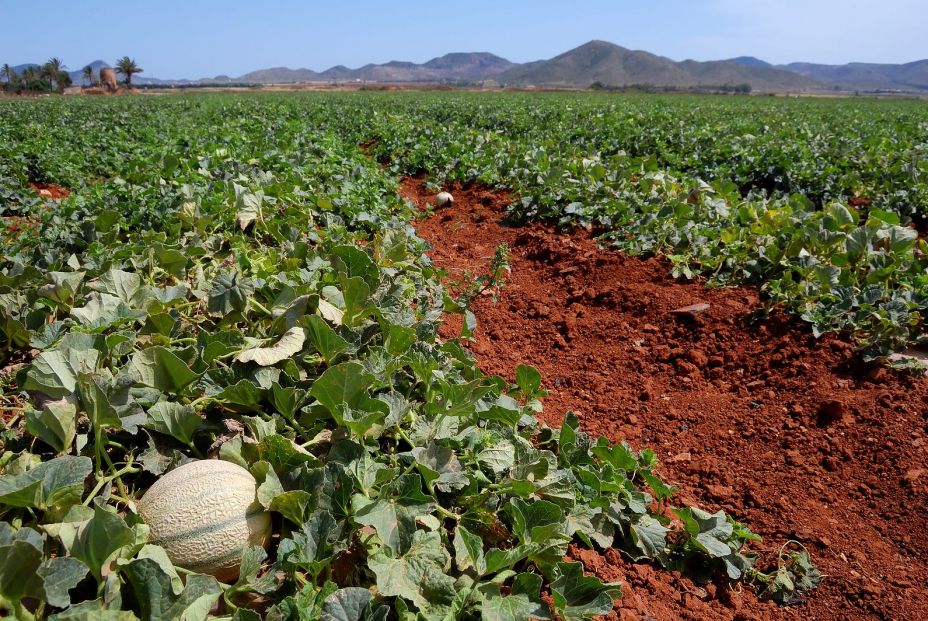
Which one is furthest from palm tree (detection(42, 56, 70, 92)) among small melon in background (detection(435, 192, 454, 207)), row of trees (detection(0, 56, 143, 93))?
small melon in background (detection(435, 192, 454, 207))

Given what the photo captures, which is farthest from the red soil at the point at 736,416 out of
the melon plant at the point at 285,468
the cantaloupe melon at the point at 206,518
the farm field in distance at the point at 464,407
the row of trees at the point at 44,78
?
the row of trees at the point at 44,78

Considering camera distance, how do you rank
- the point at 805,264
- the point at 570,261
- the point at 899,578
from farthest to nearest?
1. the point at 570,261
2. the point at 805,264
3. the point at 899,578

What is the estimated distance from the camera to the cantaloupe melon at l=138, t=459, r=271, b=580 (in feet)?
5.80

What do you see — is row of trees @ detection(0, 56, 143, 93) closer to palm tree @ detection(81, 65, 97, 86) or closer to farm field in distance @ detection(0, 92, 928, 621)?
palm tree @ detection(81, 65, 97, 86)

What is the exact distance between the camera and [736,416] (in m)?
3.68

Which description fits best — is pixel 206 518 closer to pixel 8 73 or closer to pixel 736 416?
pixel 736 416

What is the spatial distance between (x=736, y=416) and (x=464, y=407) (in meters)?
2.21

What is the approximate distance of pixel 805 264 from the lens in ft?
14.5

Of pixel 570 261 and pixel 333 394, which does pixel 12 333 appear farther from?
pixel 570 261

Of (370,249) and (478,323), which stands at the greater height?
(370,249)

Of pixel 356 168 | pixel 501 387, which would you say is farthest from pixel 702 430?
pixel 356 168

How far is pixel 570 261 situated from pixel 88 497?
15.5 ft

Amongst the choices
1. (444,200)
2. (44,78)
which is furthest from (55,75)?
(444,200)

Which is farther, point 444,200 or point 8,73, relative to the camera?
point 8,73
